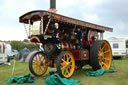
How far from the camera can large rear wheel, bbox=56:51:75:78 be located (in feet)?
18.2

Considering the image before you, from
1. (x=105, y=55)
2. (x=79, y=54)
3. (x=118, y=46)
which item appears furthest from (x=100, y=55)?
(x=118, y=46)

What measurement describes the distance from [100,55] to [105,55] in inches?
31.7

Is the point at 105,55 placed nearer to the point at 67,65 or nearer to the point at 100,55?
the point at 100,55

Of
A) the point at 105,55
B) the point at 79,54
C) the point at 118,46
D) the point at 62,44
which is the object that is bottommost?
the point at 105,55

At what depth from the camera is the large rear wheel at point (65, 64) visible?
18.2 feet

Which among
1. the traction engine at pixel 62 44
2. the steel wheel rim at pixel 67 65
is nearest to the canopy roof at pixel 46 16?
the traction engine at pixel 62 44

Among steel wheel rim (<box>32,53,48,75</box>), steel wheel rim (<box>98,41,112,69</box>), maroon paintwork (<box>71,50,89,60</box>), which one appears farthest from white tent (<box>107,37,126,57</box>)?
steel wheel rim (<box>32,53,48,75</box>)

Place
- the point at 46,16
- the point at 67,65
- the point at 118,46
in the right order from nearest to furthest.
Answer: the point at 46,16
the point at 67,65
the point at 118,46

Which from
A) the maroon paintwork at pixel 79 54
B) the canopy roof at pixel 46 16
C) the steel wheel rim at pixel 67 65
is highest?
the canopy roof at pixel 46 16

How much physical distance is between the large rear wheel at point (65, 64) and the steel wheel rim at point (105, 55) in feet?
6.11

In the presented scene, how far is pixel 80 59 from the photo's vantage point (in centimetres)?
697

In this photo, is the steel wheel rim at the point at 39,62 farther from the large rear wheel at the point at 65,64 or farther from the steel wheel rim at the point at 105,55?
the steel wheel rim at the point at 105,55

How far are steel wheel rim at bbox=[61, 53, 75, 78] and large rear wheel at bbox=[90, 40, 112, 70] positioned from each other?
121 centimetres

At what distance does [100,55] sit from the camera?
24.6 feet
